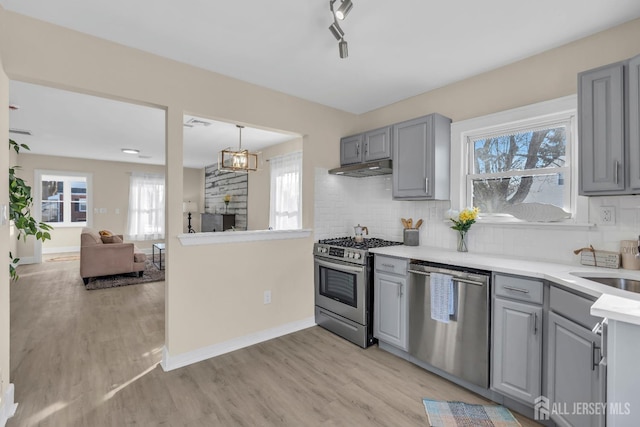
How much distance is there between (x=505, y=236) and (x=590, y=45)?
4.88ft

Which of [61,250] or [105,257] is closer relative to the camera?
[105,257]

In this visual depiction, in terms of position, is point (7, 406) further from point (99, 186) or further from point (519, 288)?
point (99, 186)

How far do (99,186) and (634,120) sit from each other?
9682 mm

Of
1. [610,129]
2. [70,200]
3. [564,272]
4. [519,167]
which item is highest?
[610,129]

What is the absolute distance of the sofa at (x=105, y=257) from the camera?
16.5 ft

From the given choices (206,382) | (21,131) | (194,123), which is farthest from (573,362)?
(21,131)

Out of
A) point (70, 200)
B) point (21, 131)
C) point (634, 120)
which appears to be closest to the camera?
point (634, 120)

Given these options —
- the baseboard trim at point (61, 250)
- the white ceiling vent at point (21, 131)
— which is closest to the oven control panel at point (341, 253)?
the white ceiling vent at point (21, 131)

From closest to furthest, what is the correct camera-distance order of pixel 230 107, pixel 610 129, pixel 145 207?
1. pixel 610 129
2. pixel 230 107
3. pixel 145 207

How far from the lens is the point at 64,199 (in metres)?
7.71

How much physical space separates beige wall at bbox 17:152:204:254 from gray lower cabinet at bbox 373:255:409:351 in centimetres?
790

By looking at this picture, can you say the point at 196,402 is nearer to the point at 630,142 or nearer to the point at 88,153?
the point at 630,142

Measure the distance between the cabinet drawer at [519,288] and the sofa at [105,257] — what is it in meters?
5.70

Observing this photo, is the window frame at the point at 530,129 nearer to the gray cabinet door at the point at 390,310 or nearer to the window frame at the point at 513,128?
the window frame at the point at 513,128
